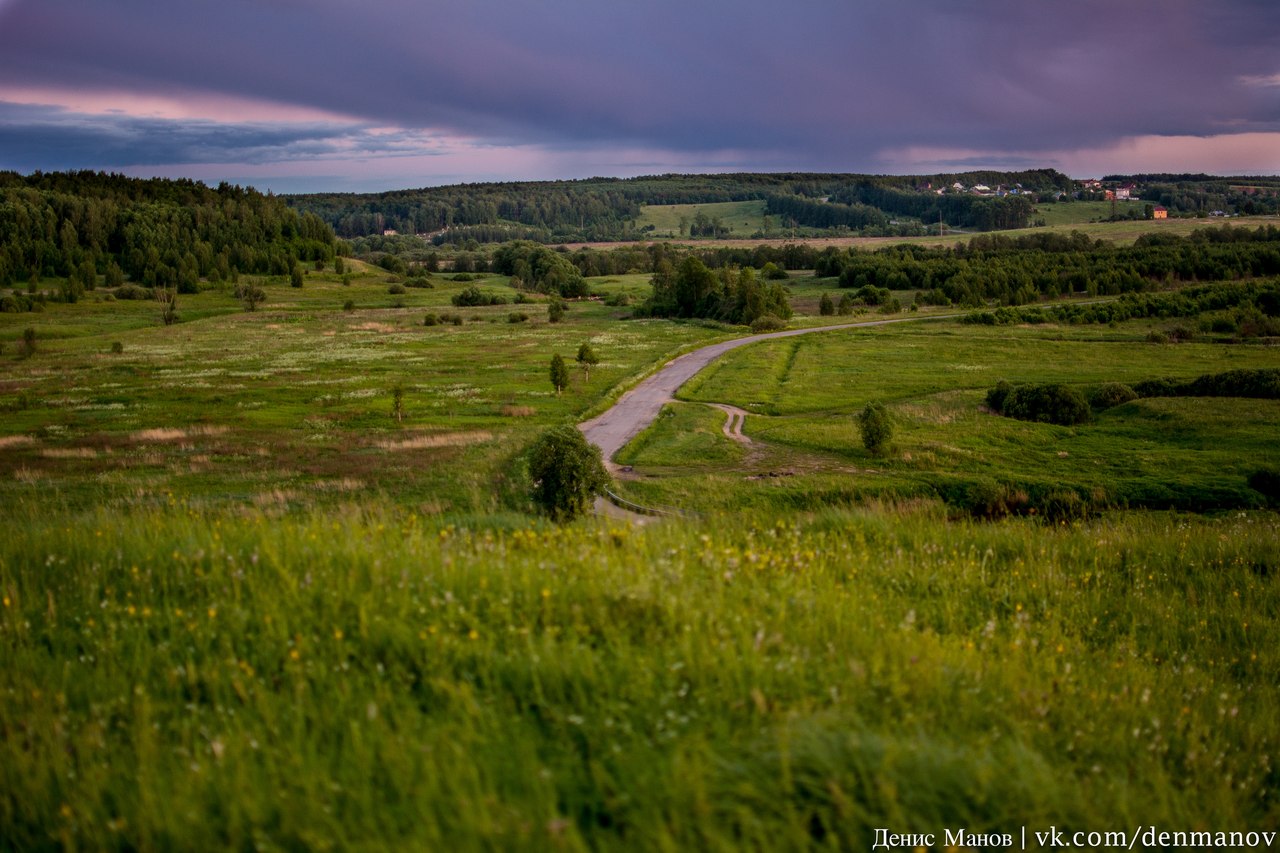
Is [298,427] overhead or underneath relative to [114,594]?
underneath

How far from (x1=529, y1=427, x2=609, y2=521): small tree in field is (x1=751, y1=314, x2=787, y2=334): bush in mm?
81827

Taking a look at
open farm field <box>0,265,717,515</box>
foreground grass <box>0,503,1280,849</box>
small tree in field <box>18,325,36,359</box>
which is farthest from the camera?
small tree in field <box>18,325,36,359</box>

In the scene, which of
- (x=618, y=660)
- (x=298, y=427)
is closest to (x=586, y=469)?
(x=618, y=660)

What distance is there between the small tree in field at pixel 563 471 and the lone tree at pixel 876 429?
1945cm

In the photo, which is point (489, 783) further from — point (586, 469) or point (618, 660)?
point (586, 469)

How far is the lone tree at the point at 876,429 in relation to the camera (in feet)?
140

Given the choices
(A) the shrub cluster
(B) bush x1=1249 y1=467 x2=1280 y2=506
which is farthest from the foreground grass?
(A) the shrub cluster

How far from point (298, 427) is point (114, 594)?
48.3 m

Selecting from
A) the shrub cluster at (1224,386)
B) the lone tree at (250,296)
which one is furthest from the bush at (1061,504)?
the lone tree at (250,296)

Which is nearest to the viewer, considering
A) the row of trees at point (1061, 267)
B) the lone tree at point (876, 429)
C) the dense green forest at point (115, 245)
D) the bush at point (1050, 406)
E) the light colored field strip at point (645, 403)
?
the lone tree at point (876, 429)

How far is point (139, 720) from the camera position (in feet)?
15.6

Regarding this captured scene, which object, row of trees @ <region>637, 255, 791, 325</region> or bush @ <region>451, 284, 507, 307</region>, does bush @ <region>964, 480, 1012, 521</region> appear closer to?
row of trees @ <region>637, 255, 791, 325</region>

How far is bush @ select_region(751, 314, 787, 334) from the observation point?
10862 centimetres

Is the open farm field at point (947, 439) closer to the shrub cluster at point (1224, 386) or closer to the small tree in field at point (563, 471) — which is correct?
the shrub cluster at point (1224, 386)
